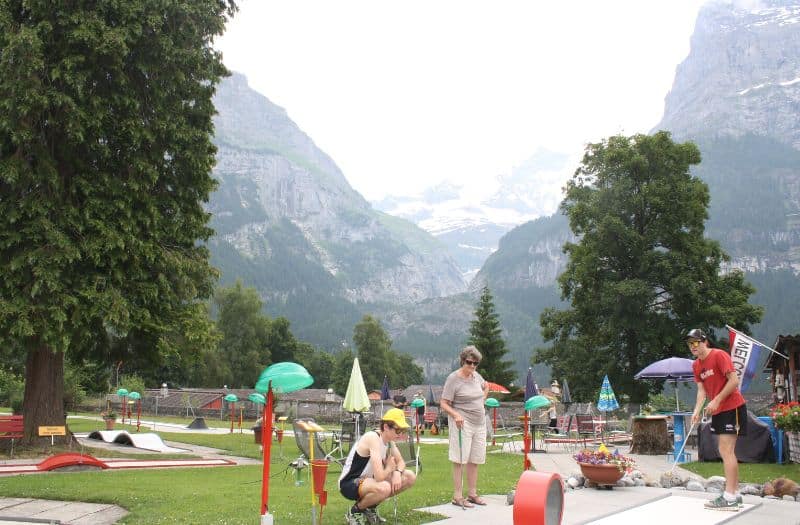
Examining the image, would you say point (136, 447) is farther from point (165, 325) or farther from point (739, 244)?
point (739, 244)

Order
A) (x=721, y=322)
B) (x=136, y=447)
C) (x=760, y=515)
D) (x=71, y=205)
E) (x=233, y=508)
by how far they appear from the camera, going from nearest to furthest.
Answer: (x=760, y=515) < (x=233, y=508) < (x=71, y=205) < (x=136, y=447) < (x=721, y=322)

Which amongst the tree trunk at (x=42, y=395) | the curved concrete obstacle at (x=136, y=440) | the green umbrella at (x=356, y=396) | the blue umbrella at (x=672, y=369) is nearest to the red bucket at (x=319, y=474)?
the green umbrella at (x=356, y=396)

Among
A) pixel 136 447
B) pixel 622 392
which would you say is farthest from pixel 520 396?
pixel 136 447

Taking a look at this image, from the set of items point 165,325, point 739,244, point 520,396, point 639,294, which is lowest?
point 520,396

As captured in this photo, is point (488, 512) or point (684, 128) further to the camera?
point (684, 128)

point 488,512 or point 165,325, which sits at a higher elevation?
point 165,325

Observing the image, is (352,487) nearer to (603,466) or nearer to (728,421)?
(603,466)

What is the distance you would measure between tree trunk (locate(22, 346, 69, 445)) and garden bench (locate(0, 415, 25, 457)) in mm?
134

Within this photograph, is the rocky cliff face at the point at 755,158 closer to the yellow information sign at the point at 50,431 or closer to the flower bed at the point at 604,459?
the flower bed at the point at 604,459

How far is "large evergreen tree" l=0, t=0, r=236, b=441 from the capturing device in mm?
12734

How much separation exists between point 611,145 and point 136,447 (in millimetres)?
24330

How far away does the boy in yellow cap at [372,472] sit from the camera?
19.1ft

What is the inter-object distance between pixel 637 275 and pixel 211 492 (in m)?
24.3

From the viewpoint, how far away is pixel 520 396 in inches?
1720
